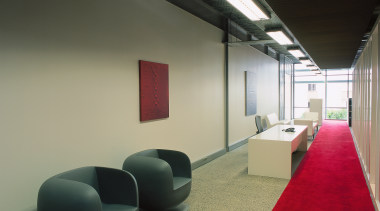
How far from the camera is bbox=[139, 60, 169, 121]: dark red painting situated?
436 centimetres

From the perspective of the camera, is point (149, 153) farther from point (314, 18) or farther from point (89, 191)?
point (314, 18)

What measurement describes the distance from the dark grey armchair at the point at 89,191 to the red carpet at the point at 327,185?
1948 millimetres

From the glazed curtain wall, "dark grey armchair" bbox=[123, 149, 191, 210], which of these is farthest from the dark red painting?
the glazed curtain wall

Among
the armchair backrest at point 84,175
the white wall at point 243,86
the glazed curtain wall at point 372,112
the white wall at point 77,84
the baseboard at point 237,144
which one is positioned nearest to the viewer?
the white wall at point 77,84

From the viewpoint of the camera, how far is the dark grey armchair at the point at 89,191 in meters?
2.39

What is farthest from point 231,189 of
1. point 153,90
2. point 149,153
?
point 153,90

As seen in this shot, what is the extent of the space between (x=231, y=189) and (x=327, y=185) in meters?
1.58

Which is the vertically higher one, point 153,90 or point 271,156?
point 153,90

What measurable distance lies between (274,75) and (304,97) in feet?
20.5

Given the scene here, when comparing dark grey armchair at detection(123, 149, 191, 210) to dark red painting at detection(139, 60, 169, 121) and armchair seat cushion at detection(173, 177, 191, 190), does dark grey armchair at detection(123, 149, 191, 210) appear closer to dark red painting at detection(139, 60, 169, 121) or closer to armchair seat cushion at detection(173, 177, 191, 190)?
armchair seat cushion at detection(173, 177, 191, 190)

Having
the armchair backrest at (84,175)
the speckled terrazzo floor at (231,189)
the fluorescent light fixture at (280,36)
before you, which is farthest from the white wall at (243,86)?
the armchair backrest at (84,175)

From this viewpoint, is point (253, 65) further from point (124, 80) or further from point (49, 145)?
point (49, 145)

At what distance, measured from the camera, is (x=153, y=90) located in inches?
180

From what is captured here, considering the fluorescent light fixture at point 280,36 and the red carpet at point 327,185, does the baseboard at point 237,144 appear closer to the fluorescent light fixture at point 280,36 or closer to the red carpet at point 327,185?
the red carpet at point 327,185
